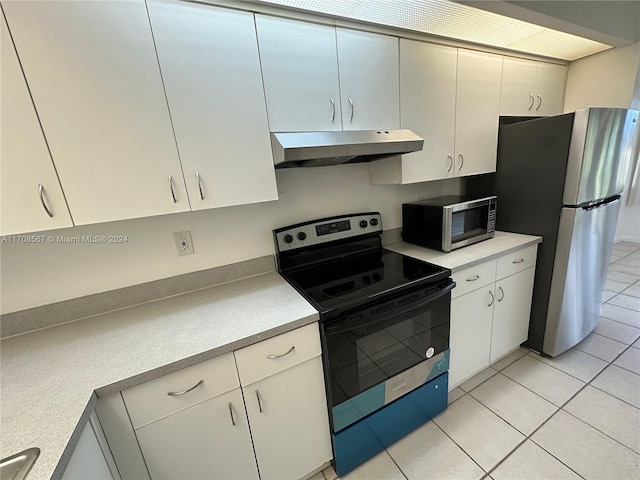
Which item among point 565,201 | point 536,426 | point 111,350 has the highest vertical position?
point 565,201

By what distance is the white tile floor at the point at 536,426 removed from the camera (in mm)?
1324

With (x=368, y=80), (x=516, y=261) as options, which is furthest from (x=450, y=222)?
(x=368, y=80)

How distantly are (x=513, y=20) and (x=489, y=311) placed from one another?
171cm

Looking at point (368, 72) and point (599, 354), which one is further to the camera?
point (599, 354)

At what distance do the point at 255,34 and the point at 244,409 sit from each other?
5.02 ft

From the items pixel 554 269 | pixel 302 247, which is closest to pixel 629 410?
pixel 554 269

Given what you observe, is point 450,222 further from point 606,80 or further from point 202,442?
point 606,80

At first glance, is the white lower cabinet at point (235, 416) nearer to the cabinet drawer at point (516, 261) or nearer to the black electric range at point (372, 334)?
the black electric range at point (372, 334)

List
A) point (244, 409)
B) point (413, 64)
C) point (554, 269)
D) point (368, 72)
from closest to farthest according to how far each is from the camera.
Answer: point (244, 409) → point (368, 72) → point (413, 64) → point (554, 269)

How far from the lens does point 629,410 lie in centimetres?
154

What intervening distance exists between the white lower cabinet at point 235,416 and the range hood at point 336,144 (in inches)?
29.2

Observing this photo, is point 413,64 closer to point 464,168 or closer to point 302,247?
point 464,168

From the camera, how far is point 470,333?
1687mm

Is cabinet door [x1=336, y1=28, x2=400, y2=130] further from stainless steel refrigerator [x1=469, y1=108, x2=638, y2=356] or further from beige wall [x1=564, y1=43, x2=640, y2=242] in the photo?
beige wall [x1=564, y1=43, x2=640, y2=242]
